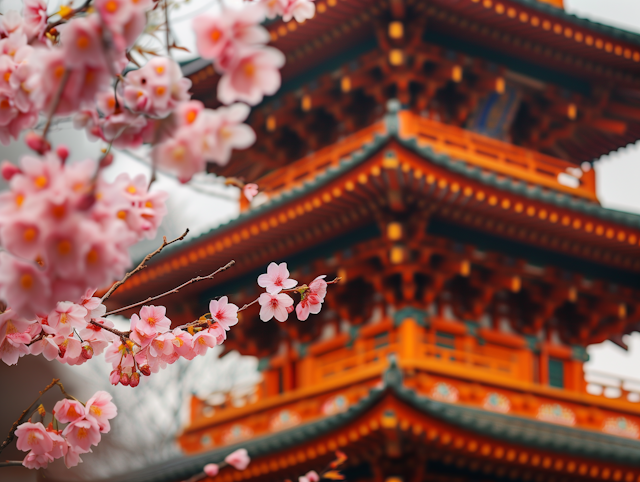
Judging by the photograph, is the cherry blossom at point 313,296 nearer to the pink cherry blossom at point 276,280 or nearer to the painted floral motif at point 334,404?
the pink cherry blossom at point 276,280

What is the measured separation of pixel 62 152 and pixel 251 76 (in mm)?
453

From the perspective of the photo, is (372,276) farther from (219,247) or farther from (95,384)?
(95,384)

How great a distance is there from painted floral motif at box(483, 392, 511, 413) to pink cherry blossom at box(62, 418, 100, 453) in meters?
6.13

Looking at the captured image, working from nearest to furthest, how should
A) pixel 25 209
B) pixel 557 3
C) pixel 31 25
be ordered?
pixel 25 209 < pixel 31 25 < pixel 557 3

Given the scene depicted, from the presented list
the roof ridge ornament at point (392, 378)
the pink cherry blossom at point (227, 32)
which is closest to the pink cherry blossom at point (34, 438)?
the pink cherry blossom at point (227, 32)

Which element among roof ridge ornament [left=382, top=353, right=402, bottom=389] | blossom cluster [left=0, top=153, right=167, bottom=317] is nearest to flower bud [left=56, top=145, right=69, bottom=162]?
blossom cluster [left=0, top=153, right=167, bottom=317]

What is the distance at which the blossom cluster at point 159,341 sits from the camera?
3141 mm

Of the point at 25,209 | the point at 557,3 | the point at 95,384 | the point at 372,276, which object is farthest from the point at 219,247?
the point at 95,384

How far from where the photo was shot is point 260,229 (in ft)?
30.6

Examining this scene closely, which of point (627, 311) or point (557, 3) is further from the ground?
point (557, 3)

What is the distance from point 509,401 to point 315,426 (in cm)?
224

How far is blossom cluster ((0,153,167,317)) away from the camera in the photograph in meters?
1.63

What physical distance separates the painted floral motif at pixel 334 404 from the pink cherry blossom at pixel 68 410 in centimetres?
577

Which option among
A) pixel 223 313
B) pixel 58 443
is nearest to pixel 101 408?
pixel 58 443
